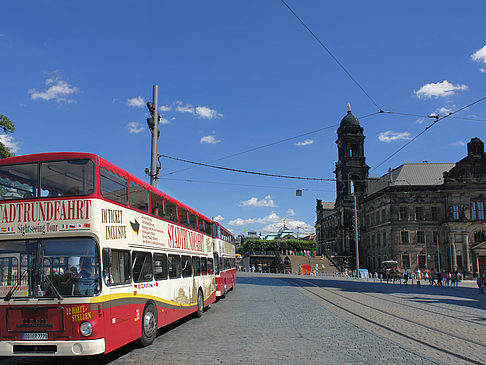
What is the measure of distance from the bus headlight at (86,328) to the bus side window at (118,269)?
0.82 meters

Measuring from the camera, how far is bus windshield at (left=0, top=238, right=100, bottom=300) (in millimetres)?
8250

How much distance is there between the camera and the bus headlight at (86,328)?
8039mm

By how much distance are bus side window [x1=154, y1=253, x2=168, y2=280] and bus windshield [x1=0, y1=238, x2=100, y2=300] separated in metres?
3.50

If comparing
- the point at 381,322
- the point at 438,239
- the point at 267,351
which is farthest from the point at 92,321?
the point at 438,239

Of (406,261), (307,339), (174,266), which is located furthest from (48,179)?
(406,261)

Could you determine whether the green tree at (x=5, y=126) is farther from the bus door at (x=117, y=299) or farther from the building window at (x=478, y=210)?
the building window at (x=478, y=210)

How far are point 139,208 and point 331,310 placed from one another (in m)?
10.5

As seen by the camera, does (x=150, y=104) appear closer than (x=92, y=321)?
No

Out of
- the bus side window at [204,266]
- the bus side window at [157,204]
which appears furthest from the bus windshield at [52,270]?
the bus side window at [204,266]

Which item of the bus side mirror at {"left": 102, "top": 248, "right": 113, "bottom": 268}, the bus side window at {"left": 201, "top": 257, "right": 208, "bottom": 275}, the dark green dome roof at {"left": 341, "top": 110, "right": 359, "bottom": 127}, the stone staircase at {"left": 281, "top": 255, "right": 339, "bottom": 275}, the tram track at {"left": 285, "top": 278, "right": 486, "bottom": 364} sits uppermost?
the dark green dome roof at {"left": 341, "top": 110, "right": 359, "bottom": 127}

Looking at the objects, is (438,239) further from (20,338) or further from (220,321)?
(20,338)

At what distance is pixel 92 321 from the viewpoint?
807 centimetres

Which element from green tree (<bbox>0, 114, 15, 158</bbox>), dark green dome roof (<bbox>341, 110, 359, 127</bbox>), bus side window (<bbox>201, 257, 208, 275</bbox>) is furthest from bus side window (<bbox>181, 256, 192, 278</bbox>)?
dark green dome roof (<bbox>341, 110, 359, 127</bbox>)

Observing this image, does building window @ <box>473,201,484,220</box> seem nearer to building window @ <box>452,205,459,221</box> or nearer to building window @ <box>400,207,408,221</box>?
building window @ <box>452,205,459,221</box>
